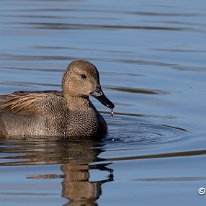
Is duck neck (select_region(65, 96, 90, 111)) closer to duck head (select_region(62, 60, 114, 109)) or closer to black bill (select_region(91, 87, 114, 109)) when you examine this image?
duck head (select_region(62, 60, 114, 109))

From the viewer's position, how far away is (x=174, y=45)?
22219 mm

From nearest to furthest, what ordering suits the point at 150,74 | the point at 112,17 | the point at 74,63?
the point at 74,63 < the point at 150,74 < the point at 112,17

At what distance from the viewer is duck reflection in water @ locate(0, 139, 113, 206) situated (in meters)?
13.0

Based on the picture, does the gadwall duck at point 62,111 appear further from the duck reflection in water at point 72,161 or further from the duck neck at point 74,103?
the duck reflection in water at point 72,161

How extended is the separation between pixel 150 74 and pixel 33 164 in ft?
19.9

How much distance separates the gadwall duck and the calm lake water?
306 millimetres

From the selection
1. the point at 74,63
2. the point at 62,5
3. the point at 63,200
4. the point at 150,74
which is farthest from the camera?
the point at 62,5

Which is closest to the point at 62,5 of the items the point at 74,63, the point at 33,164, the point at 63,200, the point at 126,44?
the point at 126,44

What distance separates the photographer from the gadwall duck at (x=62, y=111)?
1631 centimetres

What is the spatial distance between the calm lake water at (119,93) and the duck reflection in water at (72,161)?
0.01m

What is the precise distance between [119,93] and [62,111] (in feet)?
8.26

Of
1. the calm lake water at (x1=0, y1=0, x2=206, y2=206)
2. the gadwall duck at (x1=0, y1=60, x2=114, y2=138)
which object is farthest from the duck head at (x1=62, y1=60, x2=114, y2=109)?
the calm lake water at (x1=0, y1=0, x2=206, y2=206)

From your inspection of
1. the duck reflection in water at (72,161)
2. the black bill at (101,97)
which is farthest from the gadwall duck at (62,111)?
the duck reflection in water at (72,161)

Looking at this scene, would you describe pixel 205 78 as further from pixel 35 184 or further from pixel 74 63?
pixel 35 184
